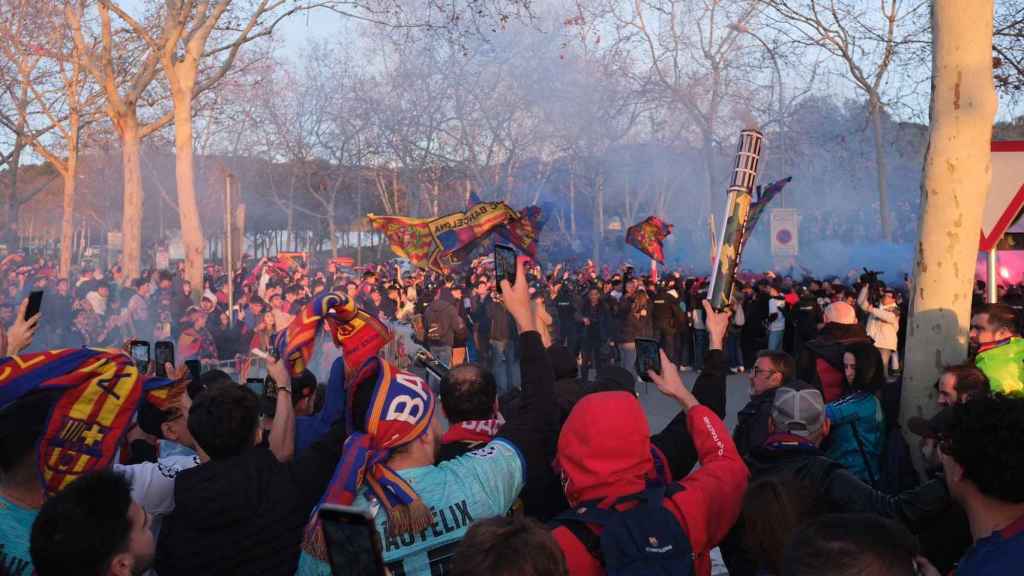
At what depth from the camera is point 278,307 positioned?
14609mm

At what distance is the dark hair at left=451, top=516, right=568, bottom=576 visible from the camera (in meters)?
2.18

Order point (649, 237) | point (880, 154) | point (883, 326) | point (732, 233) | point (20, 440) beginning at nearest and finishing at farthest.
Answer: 1. point (20, 440)
2. point (732, 233)
3. point (883, 326)
4. point (649, 237)
5. point (880, 154)

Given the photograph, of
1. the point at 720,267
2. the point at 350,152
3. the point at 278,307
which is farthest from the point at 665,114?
the point at 720,267

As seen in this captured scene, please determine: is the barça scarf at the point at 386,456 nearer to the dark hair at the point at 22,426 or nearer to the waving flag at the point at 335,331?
the waving flag at the point at 335,331

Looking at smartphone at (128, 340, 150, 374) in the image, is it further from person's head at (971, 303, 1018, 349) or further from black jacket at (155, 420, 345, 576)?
person's head at (971, 303, 1018, 349)

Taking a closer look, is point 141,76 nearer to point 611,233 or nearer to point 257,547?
point 257,547

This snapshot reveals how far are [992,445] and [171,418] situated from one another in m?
3.04

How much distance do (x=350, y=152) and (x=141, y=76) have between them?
19999 millimetres

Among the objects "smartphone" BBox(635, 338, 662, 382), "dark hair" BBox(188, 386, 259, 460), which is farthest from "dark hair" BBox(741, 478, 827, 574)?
"dark hair" BBox(188, 386, 259, 460)

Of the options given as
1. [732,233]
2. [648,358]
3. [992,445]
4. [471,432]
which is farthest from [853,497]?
[732,233]

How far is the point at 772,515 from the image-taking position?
2852 millimetres

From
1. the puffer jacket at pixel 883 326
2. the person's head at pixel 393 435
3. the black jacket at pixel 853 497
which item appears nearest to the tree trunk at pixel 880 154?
the puffer jacket at pixel 883 326

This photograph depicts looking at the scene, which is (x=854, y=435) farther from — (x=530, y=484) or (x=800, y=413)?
(x=530, y=484)

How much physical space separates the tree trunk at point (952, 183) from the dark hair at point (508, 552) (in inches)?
128
